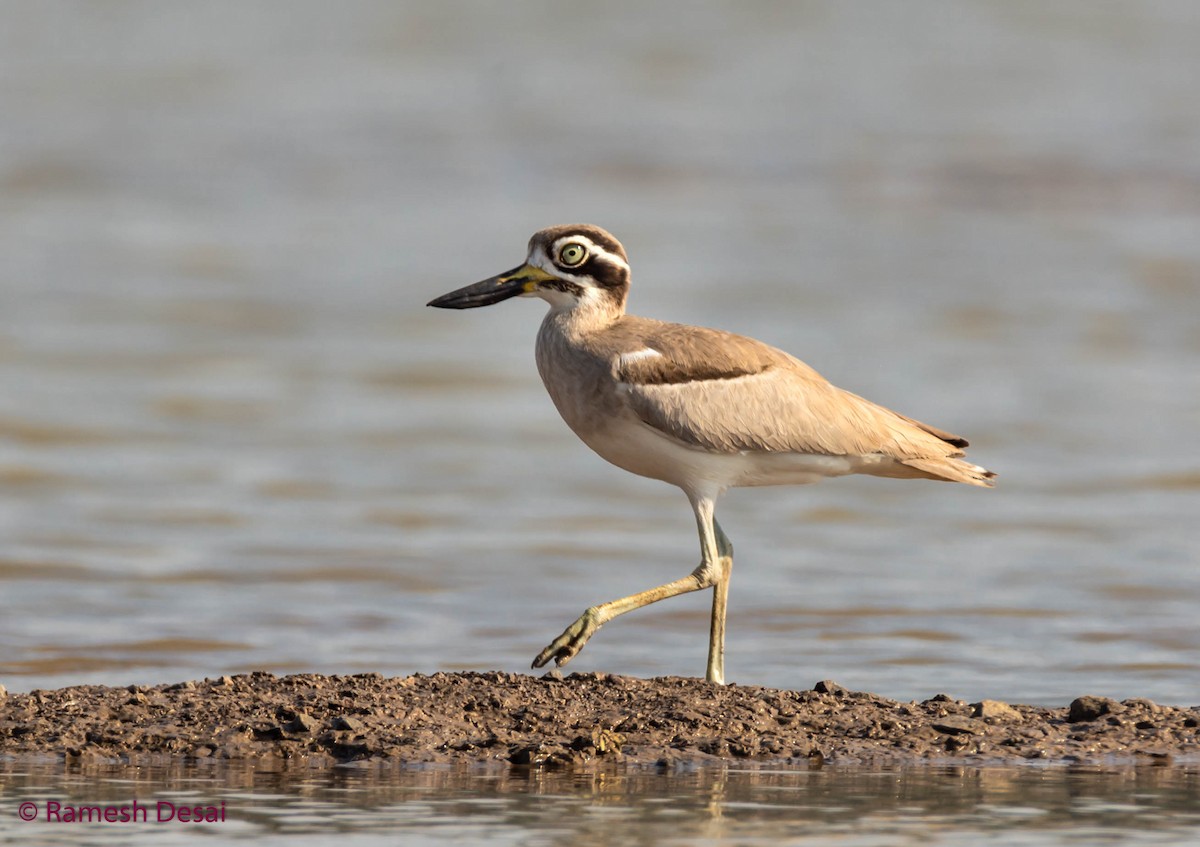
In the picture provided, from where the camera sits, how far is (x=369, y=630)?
35.4 ft

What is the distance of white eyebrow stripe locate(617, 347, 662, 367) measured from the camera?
8.88 meters

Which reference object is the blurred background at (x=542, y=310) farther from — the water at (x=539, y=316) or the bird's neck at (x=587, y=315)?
the bird's neck at (x=587, y=315)

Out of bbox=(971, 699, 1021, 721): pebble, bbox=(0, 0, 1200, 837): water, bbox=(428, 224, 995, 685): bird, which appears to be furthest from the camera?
bbox=(0, 0, 1200, 837): water

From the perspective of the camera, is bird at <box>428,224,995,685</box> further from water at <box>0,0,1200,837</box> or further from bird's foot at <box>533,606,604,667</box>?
water at <box>0,0,1200,837</box>

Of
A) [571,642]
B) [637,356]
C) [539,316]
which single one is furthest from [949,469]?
[539,316]

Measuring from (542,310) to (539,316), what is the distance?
0.40 meters

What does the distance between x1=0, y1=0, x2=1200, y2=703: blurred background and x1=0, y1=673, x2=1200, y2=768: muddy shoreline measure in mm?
1387

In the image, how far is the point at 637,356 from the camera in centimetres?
892

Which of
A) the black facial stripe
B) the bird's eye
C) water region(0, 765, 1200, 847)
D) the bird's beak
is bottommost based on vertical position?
water region(0, 765, 1200, 847)

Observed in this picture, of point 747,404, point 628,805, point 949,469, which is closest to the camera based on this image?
point 628,805

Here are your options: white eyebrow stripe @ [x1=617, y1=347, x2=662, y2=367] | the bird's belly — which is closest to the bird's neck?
white eyebrow stripe @ [x1=617, y1=347, x2=662, y2=367]

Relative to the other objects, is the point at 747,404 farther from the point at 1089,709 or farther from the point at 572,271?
the point at 1089,709

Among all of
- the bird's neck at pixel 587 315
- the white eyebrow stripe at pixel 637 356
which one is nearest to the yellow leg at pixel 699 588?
the white eyebrow stripe at pixel 637 356

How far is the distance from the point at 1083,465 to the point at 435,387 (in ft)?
19.7
